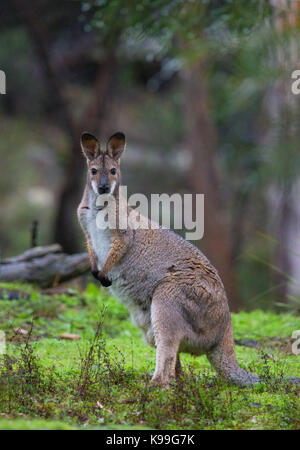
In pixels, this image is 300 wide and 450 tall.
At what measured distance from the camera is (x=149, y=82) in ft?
70.1

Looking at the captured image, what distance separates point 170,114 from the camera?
21156 millimetres

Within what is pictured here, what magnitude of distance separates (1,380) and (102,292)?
4.01m

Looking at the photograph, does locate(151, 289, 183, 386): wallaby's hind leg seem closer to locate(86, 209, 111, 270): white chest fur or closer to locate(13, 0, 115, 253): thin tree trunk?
locate(86, 209, 111, 270): white chest fur

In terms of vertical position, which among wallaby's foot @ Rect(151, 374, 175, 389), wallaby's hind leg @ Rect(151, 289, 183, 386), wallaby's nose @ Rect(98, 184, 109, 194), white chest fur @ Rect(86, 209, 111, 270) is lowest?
wallaby's foot @ Rect(151, 374, 175, 389)

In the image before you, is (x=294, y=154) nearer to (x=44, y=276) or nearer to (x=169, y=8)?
(x=169, y=8)

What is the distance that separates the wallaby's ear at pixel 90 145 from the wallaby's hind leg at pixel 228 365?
1808 millimetres

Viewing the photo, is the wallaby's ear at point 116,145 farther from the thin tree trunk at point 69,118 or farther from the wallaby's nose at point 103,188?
the thin tree trunk at point 69,118

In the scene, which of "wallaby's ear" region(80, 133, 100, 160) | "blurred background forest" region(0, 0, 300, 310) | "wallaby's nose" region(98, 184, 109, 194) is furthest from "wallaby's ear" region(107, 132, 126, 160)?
"blurred background forest" region(0, 0, 300, 310)

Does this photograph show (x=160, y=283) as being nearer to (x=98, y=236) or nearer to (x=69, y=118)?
(x=98, y=236)

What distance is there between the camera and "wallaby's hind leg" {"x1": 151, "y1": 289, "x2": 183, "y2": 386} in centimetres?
445

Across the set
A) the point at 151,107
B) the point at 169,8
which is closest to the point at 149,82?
the point at 151,107

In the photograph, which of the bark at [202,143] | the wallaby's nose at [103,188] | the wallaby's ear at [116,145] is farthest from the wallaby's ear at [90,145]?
the bark at [202,143]

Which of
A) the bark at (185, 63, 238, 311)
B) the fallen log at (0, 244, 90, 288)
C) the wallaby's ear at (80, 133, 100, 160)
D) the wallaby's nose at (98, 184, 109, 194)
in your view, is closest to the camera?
the wallaby's nose at (98, 184, 109, 194)

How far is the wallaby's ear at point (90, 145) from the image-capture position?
535cm
